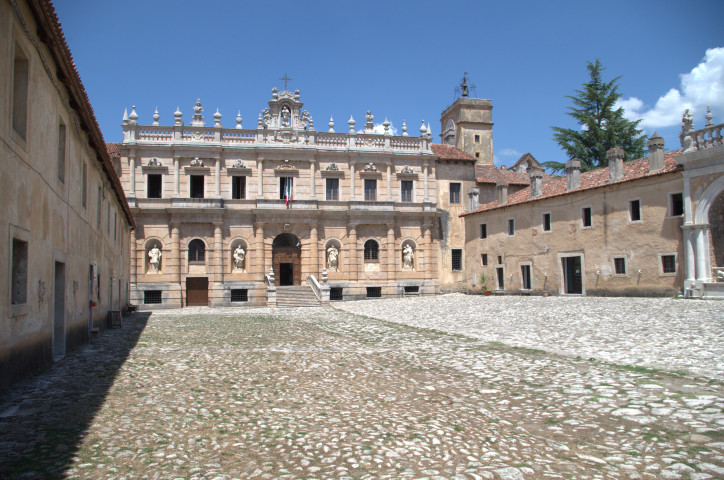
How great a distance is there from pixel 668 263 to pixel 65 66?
25.0 metres

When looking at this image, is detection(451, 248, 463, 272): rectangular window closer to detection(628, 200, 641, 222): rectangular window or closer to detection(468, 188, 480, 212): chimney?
detection(468, 188, 480, 212): chimney

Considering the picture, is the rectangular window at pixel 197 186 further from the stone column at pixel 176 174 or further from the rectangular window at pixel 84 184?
the rectangular window at pixel 84 184

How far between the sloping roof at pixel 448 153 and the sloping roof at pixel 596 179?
171 inches

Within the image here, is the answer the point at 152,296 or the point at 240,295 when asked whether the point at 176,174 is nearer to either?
the point at 152,296

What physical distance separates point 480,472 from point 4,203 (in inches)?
269

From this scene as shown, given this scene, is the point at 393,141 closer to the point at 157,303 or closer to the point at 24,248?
the point at 157,303

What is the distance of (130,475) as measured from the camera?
14.7 feet

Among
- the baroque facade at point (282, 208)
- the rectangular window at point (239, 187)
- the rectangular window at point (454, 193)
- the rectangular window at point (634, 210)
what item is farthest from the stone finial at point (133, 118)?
the rectangular window at point (634, 210)

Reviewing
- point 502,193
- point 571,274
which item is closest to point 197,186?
point 502,193

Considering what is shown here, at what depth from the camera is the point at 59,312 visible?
35.5 feet

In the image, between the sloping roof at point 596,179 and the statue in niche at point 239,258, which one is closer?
the sloping roof at point 596,179

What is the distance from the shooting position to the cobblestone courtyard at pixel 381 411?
4.69 meters

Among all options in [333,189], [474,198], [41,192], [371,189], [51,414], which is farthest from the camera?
[474,198]

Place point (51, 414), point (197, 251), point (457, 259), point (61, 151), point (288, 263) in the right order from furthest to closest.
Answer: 1. point (457, 259)
2. point (288, 263)
3. point (197, 251)
4. point (61, 151)
5. point (51, 414)
